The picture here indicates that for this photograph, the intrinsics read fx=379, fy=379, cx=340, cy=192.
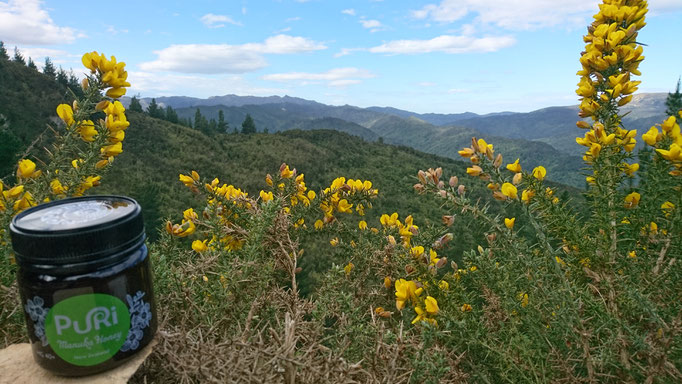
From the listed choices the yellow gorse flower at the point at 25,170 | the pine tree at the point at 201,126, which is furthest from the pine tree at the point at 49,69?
the yellow gorse flower at the point at 25,170

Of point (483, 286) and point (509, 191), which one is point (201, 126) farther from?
point (509, 191)

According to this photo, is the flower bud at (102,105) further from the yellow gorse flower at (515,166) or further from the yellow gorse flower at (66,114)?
the yellow gorse flower at (515,166)

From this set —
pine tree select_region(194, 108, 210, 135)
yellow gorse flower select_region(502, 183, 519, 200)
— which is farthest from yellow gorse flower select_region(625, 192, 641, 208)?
pine tree select_region(194, 108, 210, 135)

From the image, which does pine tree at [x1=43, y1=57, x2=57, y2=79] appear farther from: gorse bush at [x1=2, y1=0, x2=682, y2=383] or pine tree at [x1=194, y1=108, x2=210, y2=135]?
gorse bush at [x1=2, y1=0, x2=682, y2=383]

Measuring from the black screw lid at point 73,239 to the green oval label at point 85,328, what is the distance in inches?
3.4

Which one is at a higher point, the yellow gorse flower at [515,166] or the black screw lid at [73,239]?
the yellow gorse flower at [515,166]

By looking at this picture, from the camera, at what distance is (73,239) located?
0.81 metres

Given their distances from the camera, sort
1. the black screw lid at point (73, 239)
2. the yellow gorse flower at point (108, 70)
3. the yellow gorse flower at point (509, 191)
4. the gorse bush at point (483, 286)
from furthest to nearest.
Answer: the yellow gorse flower at point (108, 70) < the yellow gorse flower at point (509, 191) < the gorse bush at point (483, 286) < the black screw lid at point (73, 239)

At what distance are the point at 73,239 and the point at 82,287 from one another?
0.11m

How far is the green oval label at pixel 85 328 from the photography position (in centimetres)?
84

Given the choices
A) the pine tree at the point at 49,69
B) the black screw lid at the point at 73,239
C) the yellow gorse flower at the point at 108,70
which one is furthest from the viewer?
the pine tree at the point at 49,69

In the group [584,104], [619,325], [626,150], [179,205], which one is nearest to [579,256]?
[619,325]

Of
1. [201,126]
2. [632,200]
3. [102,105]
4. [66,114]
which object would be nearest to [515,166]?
[632,200]

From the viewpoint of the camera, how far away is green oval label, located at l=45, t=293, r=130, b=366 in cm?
84
